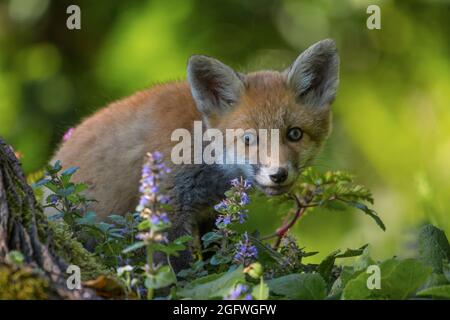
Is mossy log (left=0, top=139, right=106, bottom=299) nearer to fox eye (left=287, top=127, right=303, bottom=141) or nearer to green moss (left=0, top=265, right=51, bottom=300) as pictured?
green moss (left=0, top=265, right=51, bottom=300)

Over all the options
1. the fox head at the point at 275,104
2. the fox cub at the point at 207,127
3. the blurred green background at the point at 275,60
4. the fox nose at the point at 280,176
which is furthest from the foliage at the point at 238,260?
the blurred green background at the point at 275,60

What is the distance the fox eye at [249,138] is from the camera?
480cm

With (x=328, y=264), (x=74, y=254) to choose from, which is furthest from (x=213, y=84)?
(x=74, y=254)

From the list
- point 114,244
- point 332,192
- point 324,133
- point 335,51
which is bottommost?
point 114,244

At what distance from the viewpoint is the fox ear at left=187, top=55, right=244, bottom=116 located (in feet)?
16.1

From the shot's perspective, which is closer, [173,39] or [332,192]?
[332,192]

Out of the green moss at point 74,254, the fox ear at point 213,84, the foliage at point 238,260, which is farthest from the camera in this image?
the fox ear at point 213,84

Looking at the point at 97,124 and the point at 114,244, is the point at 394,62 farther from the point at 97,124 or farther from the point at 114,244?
the point at 114,244

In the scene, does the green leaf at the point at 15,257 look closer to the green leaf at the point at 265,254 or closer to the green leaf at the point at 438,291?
the green leaf at the point at 265,254

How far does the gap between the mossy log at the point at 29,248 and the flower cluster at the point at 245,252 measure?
1.92 feet

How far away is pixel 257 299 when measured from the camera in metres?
2.81
